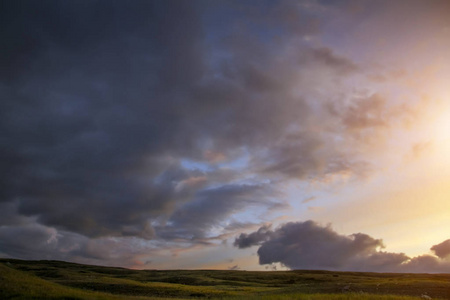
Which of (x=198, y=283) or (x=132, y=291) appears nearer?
(x=132, y=291)

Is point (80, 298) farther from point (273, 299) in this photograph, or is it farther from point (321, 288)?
point (321, 288)

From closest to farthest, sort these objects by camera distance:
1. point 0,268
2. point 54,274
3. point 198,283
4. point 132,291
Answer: point 0,268 < point 132,291 < point 198,283 < point 54,274

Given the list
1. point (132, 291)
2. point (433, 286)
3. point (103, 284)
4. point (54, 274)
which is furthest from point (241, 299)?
point (54, 274)

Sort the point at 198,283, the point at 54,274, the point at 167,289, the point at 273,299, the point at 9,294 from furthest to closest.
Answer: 1. the point at 54,274
2. the point at 198,283
3. the point at 167,289
4. the point at 273,299
5. the point at 9,294

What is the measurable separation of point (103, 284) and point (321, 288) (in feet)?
144

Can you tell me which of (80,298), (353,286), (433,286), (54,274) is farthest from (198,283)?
(80,298)

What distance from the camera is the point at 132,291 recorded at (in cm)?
5956

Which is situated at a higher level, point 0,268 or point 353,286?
point 0,268

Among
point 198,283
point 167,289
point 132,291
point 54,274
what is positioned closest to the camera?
point 132,291

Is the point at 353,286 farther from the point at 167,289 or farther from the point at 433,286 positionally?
the point at 167,289

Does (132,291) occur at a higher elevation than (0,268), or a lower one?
lower

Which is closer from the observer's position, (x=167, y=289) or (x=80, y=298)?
(x=80, y=298)

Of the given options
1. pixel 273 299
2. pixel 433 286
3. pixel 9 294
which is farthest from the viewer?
pixel 433 286

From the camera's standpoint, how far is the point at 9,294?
3012 centimetres
